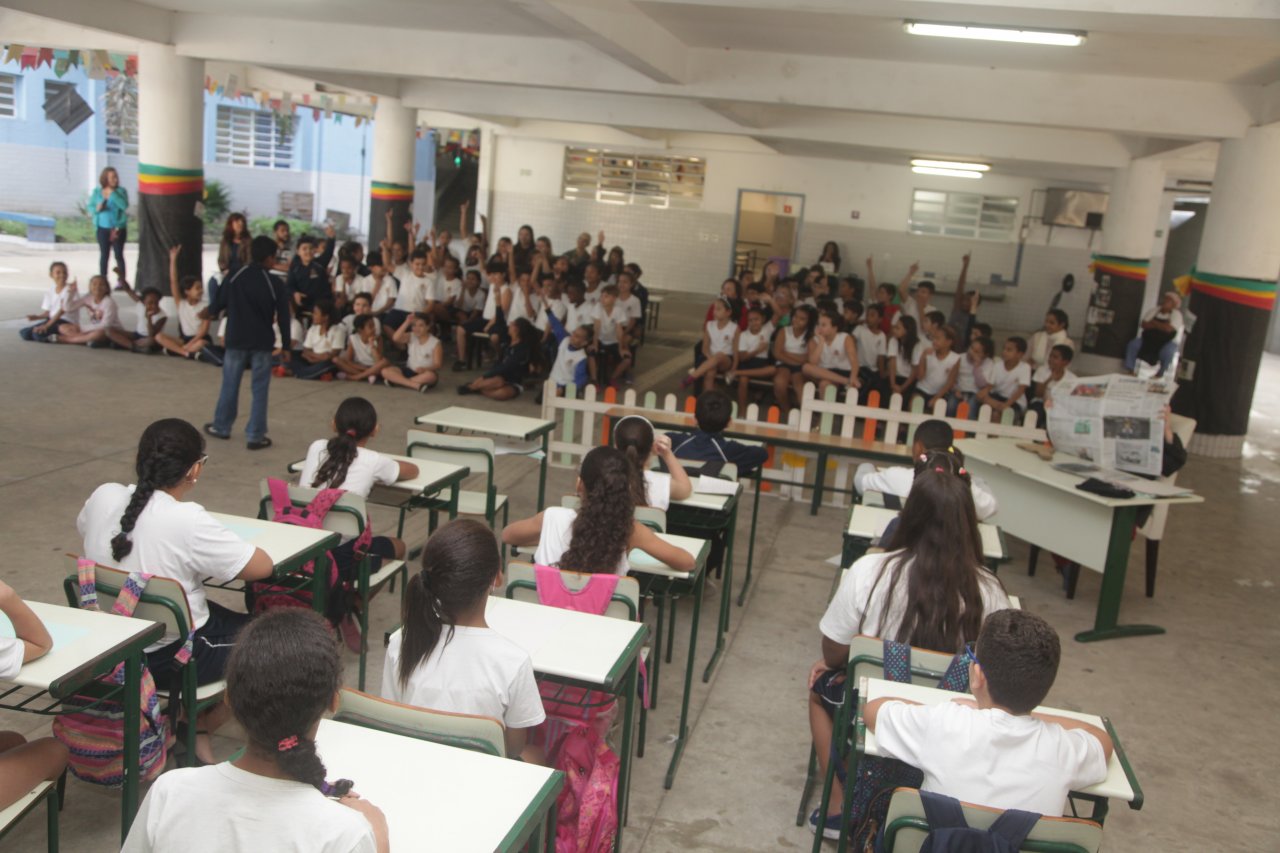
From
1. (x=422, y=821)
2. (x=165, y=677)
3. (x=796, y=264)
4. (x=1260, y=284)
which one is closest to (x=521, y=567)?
(x=165, y=677)

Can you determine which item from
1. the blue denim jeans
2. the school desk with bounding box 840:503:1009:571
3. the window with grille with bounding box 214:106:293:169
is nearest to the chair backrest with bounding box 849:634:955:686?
the school desk with bounding box 840:503:1009:571

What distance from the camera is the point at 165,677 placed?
9.71ft

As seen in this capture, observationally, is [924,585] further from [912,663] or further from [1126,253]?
[1126,253]

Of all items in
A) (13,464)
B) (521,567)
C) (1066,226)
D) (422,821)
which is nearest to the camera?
(422,821)

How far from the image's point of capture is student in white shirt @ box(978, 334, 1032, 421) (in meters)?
8.43

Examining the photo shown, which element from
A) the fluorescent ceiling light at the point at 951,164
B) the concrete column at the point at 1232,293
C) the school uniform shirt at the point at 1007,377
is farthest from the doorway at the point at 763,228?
the school uniform shirt at the point at 1007,377

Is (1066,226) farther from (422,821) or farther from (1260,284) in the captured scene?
(422,821)

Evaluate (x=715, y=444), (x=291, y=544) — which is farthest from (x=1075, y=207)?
(x=291, y=544)

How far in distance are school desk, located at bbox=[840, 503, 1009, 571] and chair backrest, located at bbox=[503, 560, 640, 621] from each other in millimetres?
1258

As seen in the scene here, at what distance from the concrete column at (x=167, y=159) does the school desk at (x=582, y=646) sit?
30.1ft

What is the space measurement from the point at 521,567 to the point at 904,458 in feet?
12.7

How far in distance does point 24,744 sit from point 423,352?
7124 mm

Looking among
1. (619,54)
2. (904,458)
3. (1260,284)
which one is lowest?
(904,458)

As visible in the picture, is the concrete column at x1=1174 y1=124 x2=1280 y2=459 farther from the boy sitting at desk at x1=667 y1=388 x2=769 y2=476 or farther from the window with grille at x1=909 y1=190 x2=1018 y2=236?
the window with grille at x1=909 y1=190 x2=1018 y2=236
